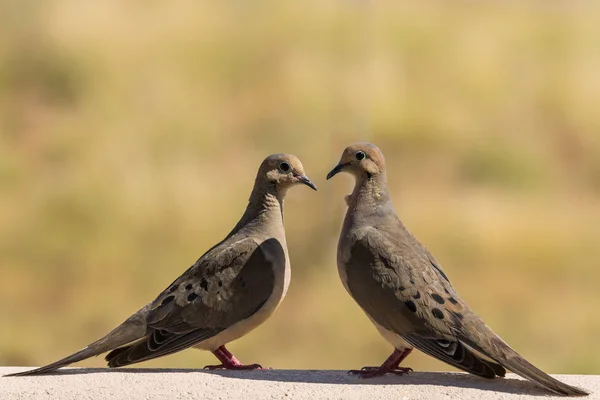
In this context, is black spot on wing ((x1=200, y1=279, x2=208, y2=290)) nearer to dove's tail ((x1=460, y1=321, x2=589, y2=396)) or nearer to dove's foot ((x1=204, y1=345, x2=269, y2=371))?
dove's foot ((x1=204, y1=345, x2=269, y2=371))

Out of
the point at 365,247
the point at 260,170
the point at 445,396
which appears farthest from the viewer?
the point at 260,170

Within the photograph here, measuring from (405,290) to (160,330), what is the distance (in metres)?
1.11

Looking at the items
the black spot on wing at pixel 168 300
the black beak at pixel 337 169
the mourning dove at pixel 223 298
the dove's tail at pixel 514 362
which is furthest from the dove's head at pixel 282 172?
the dove's tail at pixel 514 362

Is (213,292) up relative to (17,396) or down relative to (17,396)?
up

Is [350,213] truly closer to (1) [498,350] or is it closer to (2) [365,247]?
(2) [365,247]

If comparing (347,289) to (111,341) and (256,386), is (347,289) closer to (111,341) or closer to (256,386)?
(256,386)

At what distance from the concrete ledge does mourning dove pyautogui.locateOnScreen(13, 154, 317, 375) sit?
13cm

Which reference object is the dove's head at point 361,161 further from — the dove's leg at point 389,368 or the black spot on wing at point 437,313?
the dove's leg at point 389,368

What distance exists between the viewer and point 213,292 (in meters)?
4.04

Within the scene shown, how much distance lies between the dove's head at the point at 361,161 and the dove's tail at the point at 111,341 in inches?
43.0

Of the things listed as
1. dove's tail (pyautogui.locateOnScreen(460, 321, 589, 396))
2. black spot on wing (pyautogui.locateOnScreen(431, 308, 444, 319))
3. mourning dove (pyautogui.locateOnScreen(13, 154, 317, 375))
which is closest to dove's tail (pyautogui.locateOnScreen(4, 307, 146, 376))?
mourning dove (pyautogui.locateOnScreen(13, 154, 317, 375))

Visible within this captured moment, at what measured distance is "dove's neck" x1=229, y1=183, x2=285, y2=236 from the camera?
417 cm

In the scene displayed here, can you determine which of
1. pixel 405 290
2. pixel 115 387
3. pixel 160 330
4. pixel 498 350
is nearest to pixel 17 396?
pixel 115 387

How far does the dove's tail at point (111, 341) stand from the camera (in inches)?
152
